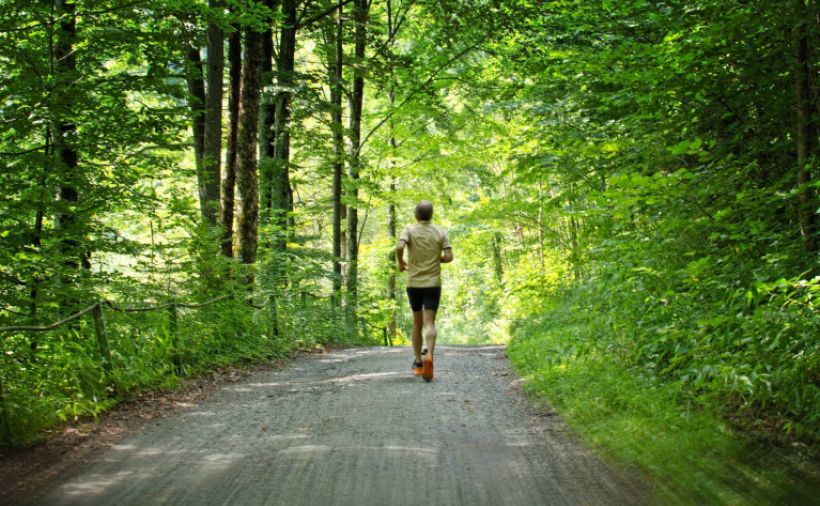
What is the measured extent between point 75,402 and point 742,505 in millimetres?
→ 5663

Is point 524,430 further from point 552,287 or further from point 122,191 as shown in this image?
point 552,287

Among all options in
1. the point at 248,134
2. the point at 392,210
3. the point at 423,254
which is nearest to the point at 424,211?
the point at 423,254

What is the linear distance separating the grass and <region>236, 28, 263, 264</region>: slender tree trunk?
7871 millimetres

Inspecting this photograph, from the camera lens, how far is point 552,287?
62.4ft

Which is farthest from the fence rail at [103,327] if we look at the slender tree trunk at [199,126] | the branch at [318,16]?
the branch at [318,16]

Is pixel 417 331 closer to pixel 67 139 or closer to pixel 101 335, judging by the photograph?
pixel 101 335

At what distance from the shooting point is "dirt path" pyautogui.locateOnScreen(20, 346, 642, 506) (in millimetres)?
4254

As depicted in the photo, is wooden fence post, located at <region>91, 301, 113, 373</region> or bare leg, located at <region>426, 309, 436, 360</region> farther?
bare leg, located at <region>426, 309, 436, 360</region>

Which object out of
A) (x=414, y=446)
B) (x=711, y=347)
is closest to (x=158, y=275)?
(x=414, y=446)

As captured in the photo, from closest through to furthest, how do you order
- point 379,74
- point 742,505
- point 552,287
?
point 742,505, point 379,74, point 552,287

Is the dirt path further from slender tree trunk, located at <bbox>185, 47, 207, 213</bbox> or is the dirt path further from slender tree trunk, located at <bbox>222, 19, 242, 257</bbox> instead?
slender tree trunk, located at <bbox>222, 19, 242, 257</bbox>

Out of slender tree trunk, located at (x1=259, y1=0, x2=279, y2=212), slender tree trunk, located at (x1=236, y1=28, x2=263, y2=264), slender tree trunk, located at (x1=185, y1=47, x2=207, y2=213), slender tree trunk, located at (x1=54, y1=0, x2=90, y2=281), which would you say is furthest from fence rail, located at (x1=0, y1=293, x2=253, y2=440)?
slender tree trunk, located at (x1=259, y1=0, x2=279, y2=212)

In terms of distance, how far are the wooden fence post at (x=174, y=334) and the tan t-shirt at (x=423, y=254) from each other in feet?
10.8

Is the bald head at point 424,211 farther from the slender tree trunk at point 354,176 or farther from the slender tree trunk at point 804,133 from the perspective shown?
the slender tree trunk at point 354,176
